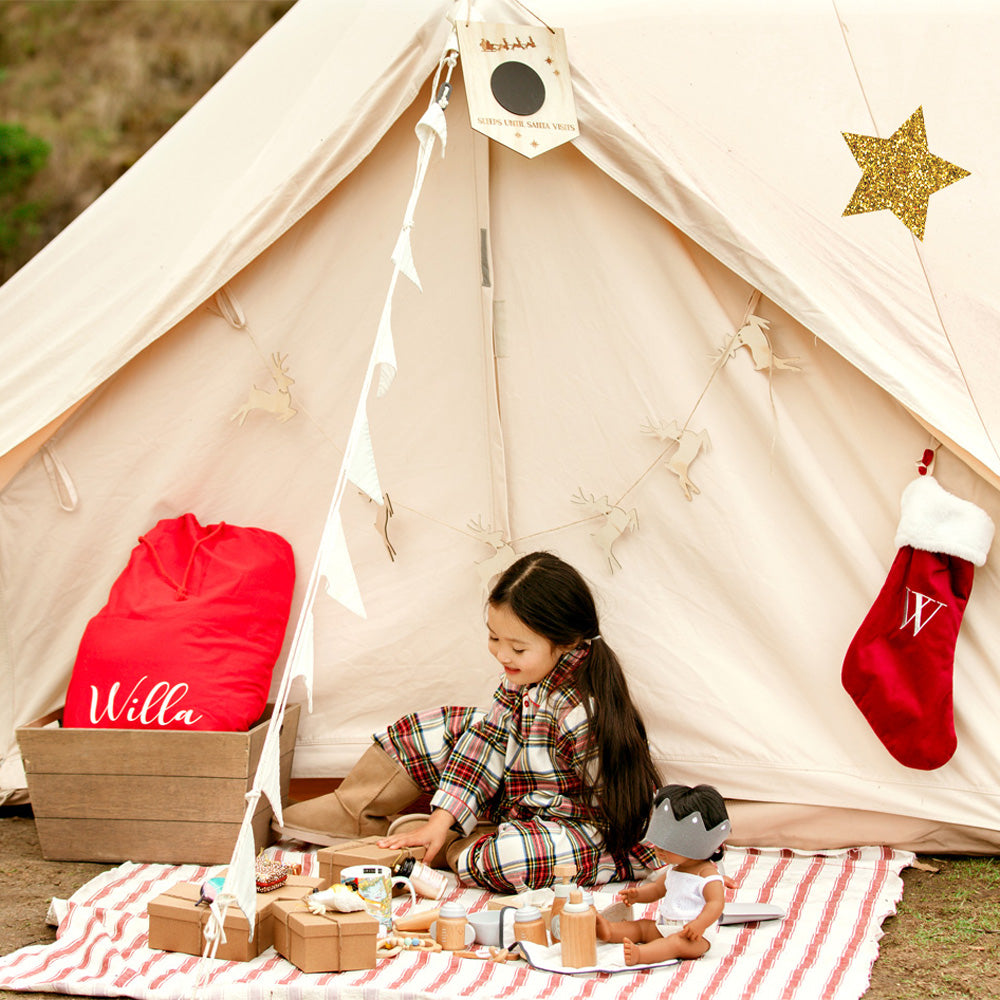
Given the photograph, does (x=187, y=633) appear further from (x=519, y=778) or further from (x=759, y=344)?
(x=759, y=344)

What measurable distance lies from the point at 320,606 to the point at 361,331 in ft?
2.03

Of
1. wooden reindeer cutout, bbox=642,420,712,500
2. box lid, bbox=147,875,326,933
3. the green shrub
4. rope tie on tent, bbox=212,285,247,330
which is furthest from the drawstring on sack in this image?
the green shrub

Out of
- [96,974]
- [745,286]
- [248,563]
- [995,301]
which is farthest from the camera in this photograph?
[248,563]

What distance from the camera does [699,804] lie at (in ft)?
6.48

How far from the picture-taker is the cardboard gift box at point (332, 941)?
1897mm

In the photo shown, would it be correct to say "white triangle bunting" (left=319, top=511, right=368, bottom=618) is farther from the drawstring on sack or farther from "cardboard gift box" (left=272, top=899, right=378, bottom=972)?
the drawstring on sack

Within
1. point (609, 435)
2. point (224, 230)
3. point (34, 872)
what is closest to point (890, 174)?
point (609, 435)

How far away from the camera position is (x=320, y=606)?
112 inches

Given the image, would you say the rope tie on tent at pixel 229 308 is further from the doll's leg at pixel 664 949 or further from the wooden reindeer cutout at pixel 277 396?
the doll's leg at pixel 664 949

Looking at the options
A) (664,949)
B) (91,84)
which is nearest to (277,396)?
(664,949)

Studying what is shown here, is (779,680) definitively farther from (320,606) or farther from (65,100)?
(65,100)

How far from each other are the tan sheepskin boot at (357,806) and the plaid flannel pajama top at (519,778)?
4cm

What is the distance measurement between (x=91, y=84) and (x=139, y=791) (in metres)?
9.53

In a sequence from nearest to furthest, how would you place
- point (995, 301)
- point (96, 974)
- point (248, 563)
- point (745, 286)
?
1. point (96, 974)
2. point (995, 301)
3. point (745, 286)
4. point (248, 563)
